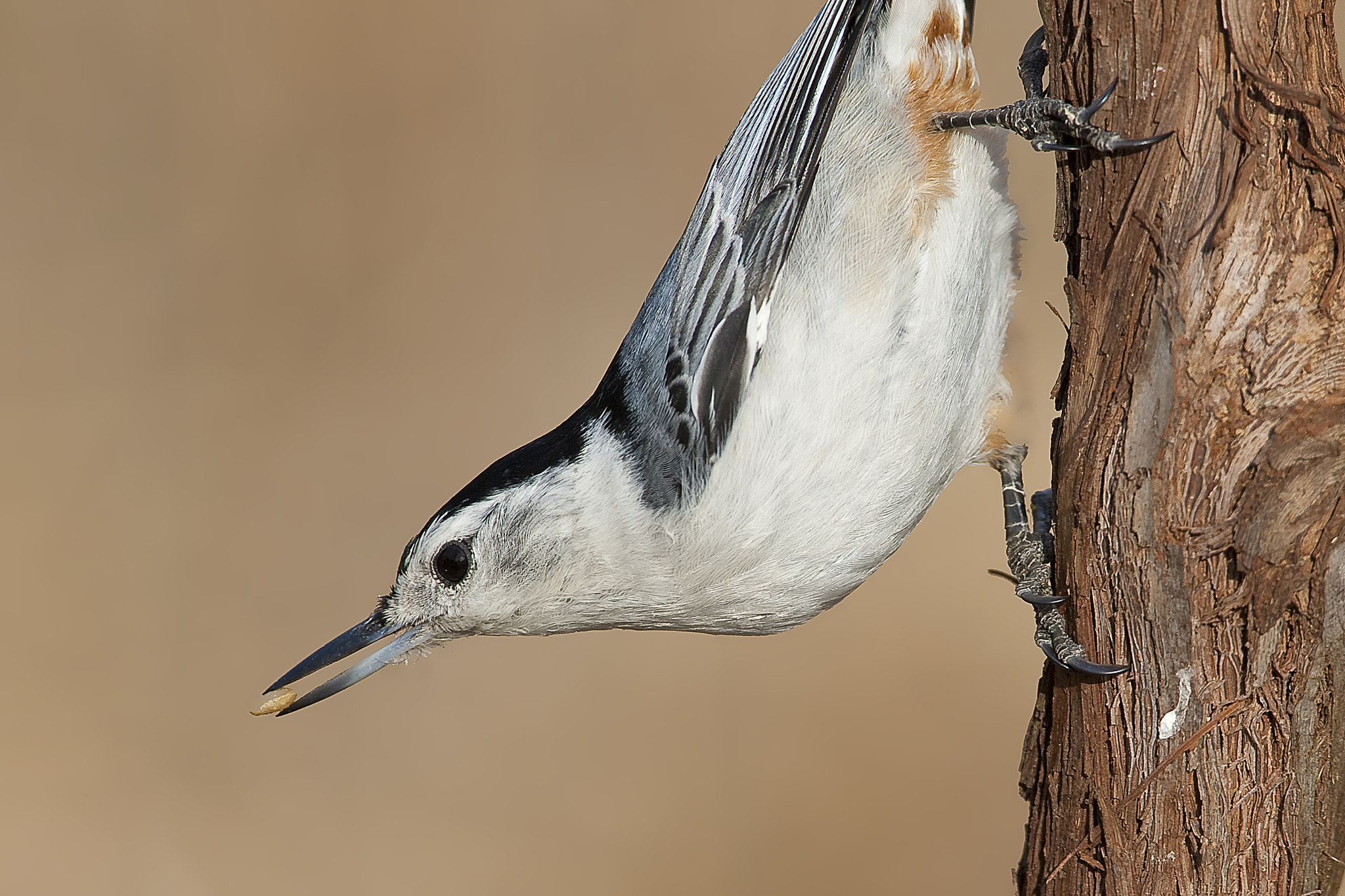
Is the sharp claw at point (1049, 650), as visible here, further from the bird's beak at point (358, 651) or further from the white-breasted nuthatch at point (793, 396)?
the bird's beak at point (358, 651)

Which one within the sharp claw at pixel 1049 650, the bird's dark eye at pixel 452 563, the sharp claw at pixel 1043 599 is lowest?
the sharp claw at pixel 1049 650

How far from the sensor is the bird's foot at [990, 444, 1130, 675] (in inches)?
45.8

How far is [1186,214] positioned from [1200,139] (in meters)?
0.08

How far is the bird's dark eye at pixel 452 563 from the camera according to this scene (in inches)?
60.2

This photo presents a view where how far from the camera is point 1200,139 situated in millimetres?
1014

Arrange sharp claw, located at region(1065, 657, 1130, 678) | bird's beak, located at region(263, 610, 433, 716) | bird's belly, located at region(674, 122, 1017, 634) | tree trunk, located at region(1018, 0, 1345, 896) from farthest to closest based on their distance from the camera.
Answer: bird's beak, located at region(263, 610, 433, 716) → bird's belly, located at region(674, 122, 1017, 634) → sharp claw, located at region(1065, 657, 1130, 678) → tree trunk, located at region(1018, 0, 1345, 896)

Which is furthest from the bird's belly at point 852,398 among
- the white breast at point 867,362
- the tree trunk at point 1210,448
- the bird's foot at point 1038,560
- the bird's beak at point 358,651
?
the bird's beak at point 358,651

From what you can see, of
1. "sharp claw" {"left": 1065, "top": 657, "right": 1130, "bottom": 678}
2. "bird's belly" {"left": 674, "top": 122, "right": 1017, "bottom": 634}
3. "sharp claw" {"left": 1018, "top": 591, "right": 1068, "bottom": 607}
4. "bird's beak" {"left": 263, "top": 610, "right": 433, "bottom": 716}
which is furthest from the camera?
"bird's beak" {"left": 263, "top": 610, "right": 433, "bottom": 716}

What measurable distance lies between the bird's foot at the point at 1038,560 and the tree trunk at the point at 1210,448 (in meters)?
0.03

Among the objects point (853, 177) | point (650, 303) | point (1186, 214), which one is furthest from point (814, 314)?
point (1186, 214)

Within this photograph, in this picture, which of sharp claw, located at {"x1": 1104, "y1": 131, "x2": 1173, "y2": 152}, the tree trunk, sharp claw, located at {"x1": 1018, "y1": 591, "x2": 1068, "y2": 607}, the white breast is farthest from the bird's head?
sharp claw, located at {"x1": 1104, "y1": 131, "x2": 1173, "y2": 152}

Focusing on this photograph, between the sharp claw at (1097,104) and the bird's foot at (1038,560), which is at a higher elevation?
the sharp claw at (1097,104)

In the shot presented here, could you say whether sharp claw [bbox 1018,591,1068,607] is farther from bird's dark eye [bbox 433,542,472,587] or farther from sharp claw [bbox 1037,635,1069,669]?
bird's dark eye [bbox 433,542,472,587]

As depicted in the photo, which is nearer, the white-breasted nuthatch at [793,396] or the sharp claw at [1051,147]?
the sharp claw at [1051,147]
